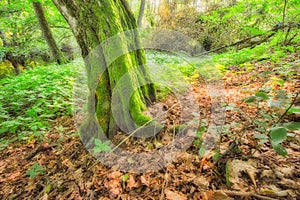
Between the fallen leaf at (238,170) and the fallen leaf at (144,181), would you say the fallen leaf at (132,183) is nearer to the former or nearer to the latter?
the fallen leaf at (144,181)

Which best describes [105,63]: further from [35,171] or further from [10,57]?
[10,57]

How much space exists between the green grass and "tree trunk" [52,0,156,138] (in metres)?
1.37

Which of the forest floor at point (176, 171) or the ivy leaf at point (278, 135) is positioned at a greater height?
the ivy leaf at point (278, 135)

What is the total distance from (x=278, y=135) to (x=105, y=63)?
1.88 meters

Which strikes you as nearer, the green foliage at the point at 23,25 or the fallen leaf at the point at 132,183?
the fallen leaf at the point at 132,183

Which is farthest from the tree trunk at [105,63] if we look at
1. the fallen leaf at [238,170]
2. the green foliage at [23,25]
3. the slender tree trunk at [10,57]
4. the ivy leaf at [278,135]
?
the slender tree trunk at [10,57]

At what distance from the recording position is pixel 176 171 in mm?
1472

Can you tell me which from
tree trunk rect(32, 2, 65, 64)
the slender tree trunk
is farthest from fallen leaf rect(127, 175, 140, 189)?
the slender tree trunk

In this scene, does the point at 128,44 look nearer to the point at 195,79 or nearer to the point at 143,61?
the point at 143,61

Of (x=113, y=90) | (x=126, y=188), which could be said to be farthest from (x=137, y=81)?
(x=126, y=188)

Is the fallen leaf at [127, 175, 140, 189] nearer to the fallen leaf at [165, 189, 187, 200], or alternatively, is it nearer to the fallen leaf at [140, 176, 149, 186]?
the fallen leaf at [140, 176, 149, 186]

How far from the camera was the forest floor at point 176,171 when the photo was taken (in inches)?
45.0

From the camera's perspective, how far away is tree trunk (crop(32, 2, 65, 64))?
7.01m

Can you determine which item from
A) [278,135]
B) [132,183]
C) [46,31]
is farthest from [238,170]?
[46,31]
